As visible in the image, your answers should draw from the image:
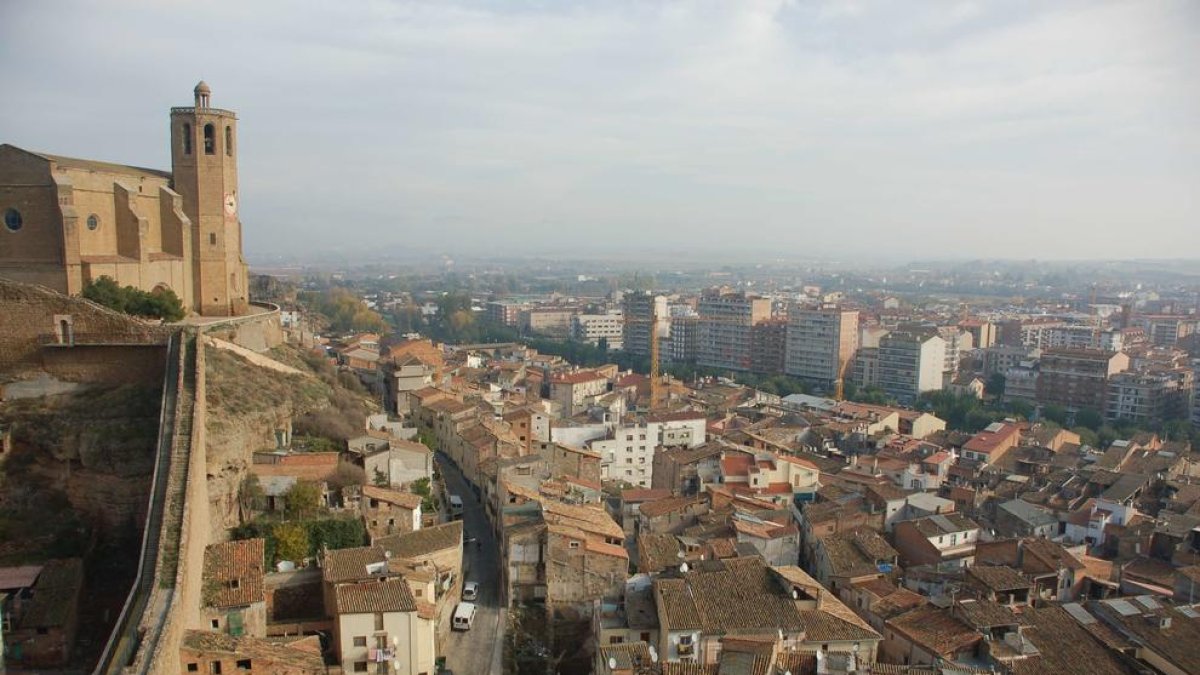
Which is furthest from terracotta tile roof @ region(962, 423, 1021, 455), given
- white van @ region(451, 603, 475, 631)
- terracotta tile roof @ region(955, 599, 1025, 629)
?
white van @ region(451, 603, 475, 631)

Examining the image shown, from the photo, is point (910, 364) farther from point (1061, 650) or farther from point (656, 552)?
point (1061, 650)

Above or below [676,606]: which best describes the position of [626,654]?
below

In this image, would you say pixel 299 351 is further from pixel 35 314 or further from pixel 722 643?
pixel 722 643

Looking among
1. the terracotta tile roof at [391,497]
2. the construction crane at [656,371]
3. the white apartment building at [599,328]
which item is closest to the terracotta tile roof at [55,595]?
the terracotta tile roof at [391,497]

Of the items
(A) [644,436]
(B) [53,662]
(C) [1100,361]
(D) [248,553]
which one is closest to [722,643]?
(D) [248,553]

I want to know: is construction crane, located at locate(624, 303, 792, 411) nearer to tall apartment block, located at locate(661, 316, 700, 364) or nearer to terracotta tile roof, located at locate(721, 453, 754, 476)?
tall apartment block, located at locate(661, 316, 700, 364)

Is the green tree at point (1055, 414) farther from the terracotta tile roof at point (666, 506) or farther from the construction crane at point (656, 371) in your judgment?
the terracotta tile roof at point (666, 506)

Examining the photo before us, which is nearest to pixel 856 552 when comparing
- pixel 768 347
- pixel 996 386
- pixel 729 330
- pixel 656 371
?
pixel 656 371
